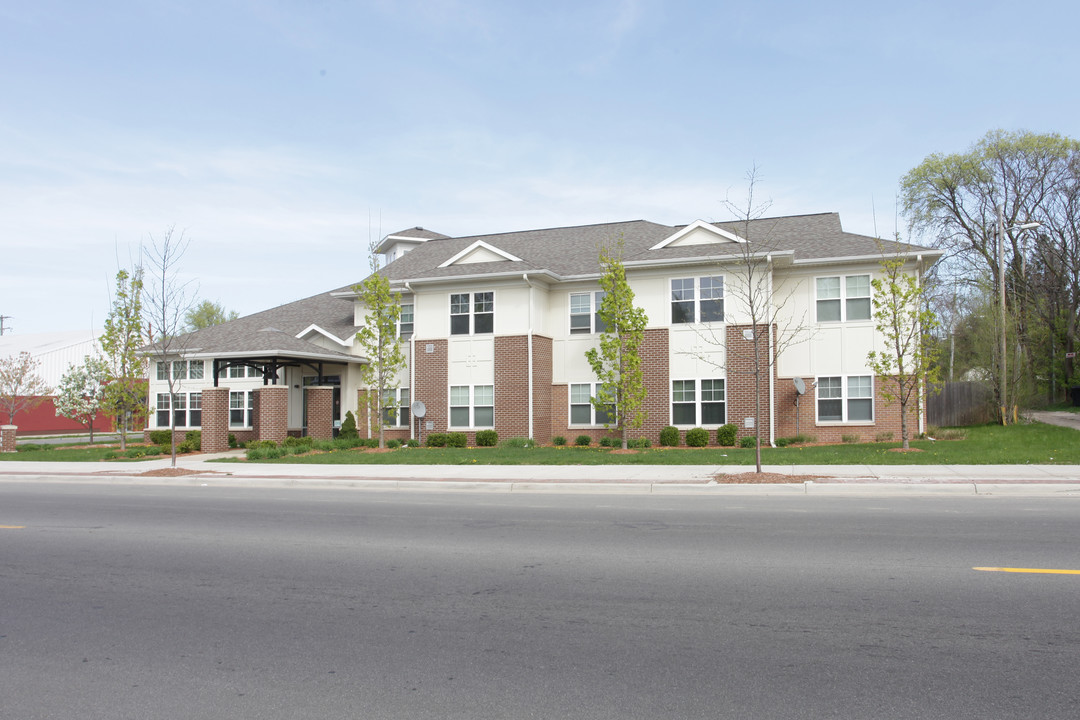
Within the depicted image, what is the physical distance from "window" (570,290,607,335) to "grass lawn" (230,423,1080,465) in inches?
204

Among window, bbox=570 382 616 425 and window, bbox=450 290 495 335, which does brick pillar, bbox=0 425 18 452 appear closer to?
window, bbox=450 290 495 335

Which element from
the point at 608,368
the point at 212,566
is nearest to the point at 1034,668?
the point at 212,566

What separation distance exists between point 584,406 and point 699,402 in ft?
12.9

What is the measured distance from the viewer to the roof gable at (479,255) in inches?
1110

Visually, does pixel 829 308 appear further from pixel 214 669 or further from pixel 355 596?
pixel 214 669

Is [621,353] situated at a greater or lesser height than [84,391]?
greater

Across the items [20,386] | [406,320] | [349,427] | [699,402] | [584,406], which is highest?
[406,320]

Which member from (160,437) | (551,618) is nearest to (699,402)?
(160,437)

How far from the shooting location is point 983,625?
5781mm

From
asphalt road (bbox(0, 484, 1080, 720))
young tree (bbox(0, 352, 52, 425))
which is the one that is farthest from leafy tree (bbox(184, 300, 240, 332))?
asphalt road (bbox(0, 484, 1080, 720))

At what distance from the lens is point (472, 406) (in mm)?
27938

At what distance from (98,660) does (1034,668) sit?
235 inches

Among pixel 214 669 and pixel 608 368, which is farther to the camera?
pixel 608 368

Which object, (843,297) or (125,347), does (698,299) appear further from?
(125,347)
